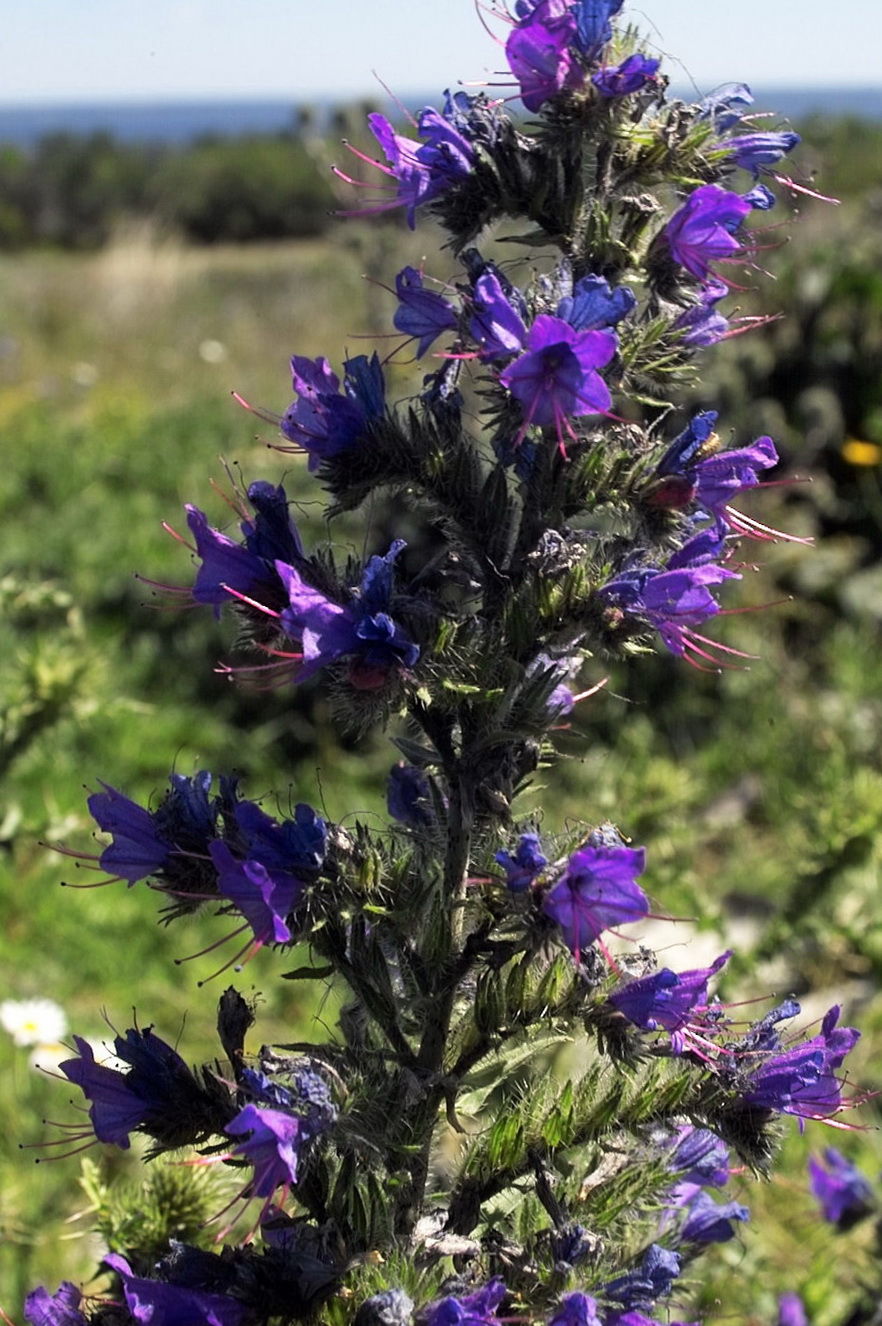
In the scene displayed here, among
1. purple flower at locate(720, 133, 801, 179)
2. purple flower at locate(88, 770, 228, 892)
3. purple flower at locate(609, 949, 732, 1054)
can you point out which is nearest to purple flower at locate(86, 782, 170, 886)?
purple flower at locate(88, 770, 228, 892)

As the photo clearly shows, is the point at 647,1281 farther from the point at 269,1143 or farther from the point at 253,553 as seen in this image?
the point at 253,553

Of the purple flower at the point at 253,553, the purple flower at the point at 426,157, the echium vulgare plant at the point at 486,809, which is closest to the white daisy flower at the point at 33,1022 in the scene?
the echium vulgare plant at the point at 486,809

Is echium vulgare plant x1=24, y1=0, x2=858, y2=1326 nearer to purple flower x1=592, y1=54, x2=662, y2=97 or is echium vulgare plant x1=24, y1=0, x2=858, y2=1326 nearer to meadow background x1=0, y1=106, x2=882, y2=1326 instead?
purple flower x1=592, y1=54, x2=662, y2=97

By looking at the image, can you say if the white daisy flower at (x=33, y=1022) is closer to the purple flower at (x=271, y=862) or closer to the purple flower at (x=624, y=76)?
the purple flower at (x=271, y=862)

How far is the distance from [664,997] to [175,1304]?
0.73 meters

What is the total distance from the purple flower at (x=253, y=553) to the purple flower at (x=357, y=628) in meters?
0.10

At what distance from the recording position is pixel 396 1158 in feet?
5.72

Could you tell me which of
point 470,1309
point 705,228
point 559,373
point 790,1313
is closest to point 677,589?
point 559,373

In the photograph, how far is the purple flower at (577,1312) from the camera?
1.58 m

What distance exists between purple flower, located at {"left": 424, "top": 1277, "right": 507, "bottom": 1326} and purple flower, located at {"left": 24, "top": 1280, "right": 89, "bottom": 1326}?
0.50m

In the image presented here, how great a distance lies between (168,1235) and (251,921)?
0.81 metres

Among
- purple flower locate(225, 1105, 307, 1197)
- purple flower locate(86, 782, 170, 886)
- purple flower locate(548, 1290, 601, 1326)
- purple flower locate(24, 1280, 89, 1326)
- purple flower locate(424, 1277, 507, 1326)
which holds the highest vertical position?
purple flower locate(86, 782, 170, 886)

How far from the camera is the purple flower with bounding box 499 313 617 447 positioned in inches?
59.2

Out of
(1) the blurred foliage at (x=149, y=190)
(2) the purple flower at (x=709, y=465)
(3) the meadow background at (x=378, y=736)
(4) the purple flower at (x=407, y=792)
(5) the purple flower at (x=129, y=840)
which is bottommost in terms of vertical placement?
(1) the blurred foliage at (x=149, y=190)
